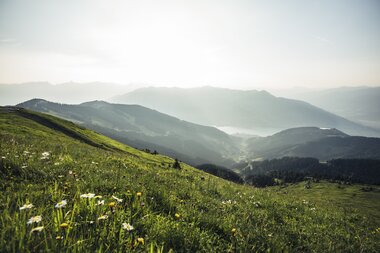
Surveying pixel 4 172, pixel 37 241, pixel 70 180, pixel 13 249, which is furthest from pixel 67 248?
pixel 4 172

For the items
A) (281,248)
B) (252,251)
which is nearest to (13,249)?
(252,251)

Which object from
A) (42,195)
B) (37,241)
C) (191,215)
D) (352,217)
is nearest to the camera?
(37,241)

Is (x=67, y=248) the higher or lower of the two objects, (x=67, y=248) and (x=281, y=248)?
the higher

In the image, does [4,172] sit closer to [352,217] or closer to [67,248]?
[67,248]

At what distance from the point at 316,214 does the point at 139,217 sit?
974 cm

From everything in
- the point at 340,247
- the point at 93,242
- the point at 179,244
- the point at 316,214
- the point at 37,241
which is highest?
the point at 37,241

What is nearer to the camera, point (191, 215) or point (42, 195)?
point (42, 195)

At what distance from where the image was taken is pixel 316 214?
1143cm

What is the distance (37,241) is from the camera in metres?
2.76

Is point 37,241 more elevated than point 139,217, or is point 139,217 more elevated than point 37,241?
point 37,241

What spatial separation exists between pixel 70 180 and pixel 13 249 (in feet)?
13.2

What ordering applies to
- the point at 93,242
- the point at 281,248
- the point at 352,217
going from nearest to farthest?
the point at 93,242 → the point at 281,248 → the point at 352,217

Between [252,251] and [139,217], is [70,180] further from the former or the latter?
[252,251]

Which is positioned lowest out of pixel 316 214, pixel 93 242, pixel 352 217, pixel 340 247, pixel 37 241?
pixel 352 217
